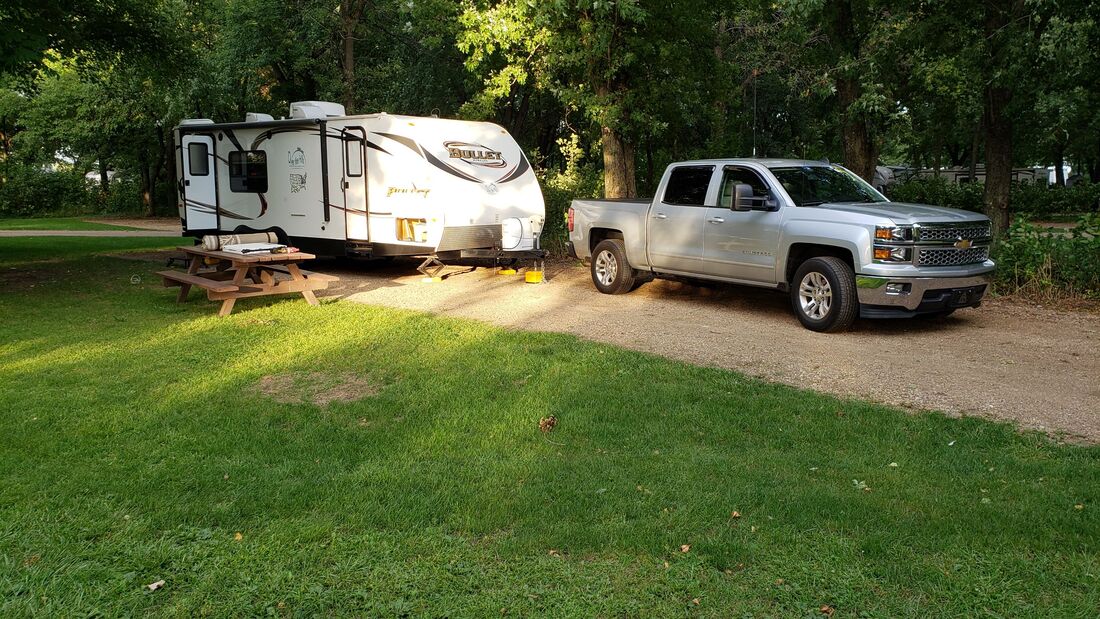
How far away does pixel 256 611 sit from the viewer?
11.9 feet

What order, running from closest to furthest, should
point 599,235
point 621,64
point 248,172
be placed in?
point 599,235 < point 621,64 < point 248,172

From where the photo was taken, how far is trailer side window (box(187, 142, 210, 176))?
16.3 m

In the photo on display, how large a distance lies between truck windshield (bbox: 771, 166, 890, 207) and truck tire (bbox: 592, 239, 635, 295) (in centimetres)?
249

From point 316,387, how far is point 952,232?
6.36 metres

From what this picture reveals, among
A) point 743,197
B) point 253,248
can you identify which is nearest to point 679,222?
point 743,197

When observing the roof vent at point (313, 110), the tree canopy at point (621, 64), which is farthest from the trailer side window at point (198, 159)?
the roof vent at point (313, 110)

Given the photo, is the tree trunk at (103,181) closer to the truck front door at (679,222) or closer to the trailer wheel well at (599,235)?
the trailer wheel well at (599,235)

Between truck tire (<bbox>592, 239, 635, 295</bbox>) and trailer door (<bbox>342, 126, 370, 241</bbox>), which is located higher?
trailer door (<bbox>342, 126, 370, 241</bbox>)

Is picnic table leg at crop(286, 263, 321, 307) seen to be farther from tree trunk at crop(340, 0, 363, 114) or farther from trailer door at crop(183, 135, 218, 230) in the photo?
tree trunk at crop(340, 0, 363, 114)

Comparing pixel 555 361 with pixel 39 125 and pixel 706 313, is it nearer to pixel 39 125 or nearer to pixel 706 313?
pixel 706 313

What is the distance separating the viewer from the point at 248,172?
1568cm

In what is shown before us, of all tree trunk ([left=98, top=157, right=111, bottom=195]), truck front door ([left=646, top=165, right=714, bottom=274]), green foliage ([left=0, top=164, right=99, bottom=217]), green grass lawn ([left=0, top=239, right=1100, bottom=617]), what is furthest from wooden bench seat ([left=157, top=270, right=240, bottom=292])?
green foliage ([left=0, top=164, right=99, bottom=217])

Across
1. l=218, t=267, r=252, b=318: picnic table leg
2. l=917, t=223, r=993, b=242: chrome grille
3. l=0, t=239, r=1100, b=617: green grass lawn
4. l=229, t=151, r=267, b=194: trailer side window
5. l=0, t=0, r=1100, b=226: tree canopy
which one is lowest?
l=0, t=239, r=1100, b=617: green grass lawn

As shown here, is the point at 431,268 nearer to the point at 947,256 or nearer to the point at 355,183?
the point at 355,183
